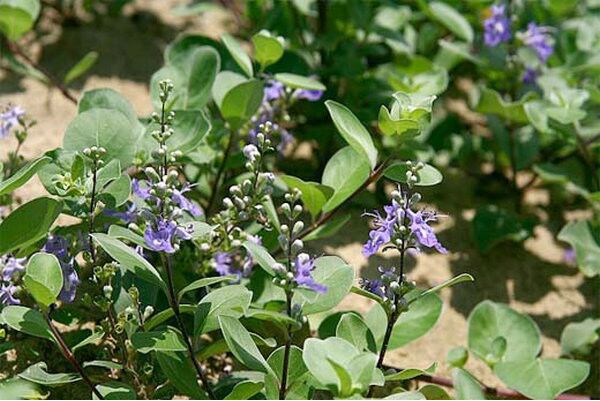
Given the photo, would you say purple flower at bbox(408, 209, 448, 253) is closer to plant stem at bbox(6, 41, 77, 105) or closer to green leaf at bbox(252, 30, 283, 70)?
green leaf at bbox(252, 30, 283, 70)

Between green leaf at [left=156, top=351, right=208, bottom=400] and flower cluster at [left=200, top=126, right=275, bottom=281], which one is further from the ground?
flower cluster at [left=200, top=126, right=275, bottom=281]

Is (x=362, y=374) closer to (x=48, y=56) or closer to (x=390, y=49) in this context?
(x=390, y=49)

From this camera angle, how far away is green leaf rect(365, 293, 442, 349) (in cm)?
212

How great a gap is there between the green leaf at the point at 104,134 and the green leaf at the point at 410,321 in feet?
1.99

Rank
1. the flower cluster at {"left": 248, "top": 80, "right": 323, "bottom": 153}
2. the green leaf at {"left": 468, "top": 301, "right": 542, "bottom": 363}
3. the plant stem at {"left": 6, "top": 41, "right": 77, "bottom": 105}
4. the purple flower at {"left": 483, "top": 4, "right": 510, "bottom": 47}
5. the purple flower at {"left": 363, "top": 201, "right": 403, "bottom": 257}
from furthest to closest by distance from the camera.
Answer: the purple flower at {"left": 483, "top": 4, "right": 510, "bottom": 47}, the plant stem at {"left": 6, "top": 41, "right": 77, "bottom": 105}, the flower cluster at {"left": 248, "top": 80, "right": 323, "bottom": 153}, the green leaf at {"left": 468, "top": 301, "right": 542, "bottom": 363}, the purple flower at {"left": 363, "top": 201, "right": 403, "bottom": 257}

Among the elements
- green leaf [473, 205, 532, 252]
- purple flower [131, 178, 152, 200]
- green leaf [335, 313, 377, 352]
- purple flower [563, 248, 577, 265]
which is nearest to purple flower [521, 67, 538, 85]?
green leaf [473, 205, 532, 252]

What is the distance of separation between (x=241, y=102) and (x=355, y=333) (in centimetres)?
64

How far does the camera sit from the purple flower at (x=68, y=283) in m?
1.97

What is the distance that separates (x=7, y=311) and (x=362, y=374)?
2.10ft

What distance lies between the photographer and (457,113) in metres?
3.25

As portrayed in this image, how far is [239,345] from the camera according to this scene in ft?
5.77

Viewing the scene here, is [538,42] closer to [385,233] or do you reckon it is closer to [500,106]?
[500,106]

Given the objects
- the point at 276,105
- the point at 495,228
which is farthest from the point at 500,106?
the point at 276,105

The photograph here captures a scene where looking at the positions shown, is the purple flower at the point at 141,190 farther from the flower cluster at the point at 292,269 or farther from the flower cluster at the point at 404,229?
the flower cluster at the point at 404,229
